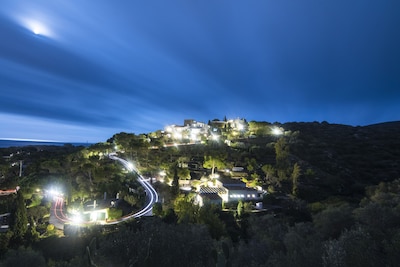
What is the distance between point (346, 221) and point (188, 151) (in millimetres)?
47401

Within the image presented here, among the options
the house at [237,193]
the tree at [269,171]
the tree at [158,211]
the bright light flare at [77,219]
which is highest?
the tree at [269,171]

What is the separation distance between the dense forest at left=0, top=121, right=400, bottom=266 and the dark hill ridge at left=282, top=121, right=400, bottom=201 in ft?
1.21

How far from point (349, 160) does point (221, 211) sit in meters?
56.1

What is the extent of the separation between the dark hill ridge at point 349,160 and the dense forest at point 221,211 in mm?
369

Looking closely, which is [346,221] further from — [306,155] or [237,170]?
[306,155]

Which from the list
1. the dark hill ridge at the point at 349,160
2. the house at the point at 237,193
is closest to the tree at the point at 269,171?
the dark hill ridge at the point at 349,160

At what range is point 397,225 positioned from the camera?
16469 millimetres

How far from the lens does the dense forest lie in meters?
11.2

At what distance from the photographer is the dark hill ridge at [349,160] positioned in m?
49.4

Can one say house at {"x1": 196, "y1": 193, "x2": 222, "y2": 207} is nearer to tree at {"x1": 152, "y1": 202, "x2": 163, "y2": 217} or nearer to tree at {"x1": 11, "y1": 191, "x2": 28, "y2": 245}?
tree at {"x1": 152, "y1": 202, "x2": 163, "y2": 217}

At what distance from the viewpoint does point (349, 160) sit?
69.1m

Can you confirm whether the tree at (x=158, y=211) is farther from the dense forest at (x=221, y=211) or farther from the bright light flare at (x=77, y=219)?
the bright light flare at (x=77, y=219)

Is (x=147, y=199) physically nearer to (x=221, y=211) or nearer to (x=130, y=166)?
(x=221, y=211)

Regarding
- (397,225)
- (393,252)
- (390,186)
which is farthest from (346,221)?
(390,186)
